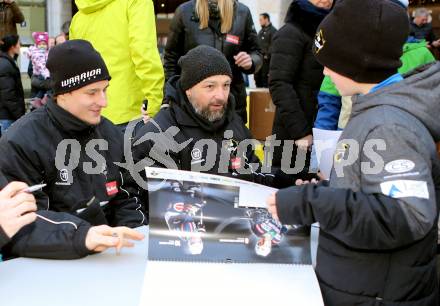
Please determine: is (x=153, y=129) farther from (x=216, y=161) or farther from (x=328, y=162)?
(x=328, y=162)

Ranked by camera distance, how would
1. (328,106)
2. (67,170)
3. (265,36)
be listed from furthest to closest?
(265,36) → (328,106) → (67,170)

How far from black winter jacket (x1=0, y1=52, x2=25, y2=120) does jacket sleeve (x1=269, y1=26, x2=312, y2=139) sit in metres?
3.85

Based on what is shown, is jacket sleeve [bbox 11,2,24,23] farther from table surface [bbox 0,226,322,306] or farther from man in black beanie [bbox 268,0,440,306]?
man in black beanie [bbox 268,0,440,306]

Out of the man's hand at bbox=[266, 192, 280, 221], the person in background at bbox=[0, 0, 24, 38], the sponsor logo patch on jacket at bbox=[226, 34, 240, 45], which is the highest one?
the man's hand at bbox=[266, 192, 280, 221]

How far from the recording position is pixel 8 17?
6.47m

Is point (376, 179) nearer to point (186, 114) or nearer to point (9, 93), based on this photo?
point (186, 114)

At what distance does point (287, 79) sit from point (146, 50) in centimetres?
89

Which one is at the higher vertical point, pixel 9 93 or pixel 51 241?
pixel 51 241

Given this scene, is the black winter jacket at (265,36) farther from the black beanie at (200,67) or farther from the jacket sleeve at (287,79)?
the black beanie at (200,67)

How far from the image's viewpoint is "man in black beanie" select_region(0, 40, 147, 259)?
5.21 ft

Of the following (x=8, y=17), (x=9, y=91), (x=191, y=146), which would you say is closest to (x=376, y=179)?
(x=191, y=146)

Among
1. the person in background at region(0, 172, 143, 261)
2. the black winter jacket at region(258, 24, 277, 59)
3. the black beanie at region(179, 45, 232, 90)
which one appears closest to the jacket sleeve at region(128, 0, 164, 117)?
the black beanie at region(179, 45, 232, 90)

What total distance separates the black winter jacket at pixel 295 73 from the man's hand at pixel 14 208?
193 centimetres

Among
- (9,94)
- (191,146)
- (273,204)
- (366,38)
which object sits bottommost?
(9,94)
